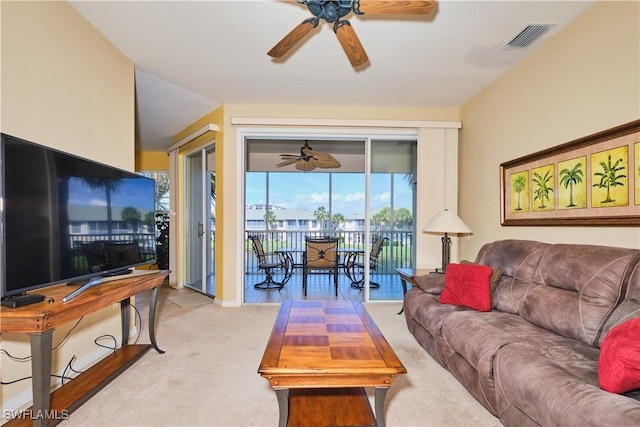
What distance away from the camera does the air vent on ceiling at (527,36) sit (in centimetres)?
230

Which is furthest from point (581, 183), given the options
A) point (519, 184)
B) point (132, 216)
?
point (132, 216)

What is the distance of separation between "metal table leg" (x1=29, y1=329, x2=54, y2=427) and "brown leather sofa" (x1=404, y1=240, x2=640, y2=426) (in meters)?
2.22

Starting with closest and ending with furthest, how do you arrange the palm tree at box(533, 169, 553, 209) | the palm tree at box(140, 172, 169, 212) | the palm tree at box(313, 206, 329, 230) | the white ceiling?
the white ceiling < the palm tree at box(533, 169, 553, 209) < the palm tree at box(140, 172, 169, 212) < the palm tree at box(313, 206, 329, 230)

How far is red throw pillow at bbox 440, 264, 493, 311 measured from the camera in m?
2.30

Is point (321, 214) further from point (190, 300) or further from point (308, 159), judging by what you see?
→ point (190, 300)

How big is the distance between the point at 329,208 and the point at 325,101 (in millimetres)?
3526

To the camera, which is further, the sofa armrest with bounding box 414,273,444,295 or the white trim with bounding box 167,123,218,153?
the white trim with bounding box 167,123,218,153

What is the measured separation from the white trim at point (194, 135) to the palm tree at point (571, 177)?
379 cm

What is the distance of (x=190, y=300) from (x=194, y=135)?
2.39 metres

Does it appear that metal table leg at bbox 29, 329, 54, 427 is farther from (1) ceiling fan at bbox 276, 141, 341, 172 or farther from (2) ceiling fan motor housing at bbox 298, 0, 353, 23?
(1) ceiling fan at bbox 276, 141, 341, 172

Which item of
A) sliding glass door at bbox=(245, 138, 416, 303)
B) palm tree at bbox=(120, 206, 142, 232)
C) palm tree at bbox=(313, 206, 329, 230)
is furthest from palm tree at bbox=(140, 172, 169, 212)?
palm tree at bbox=(120, 206, 142, 232)

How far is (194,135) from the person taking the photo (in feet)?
14.3
